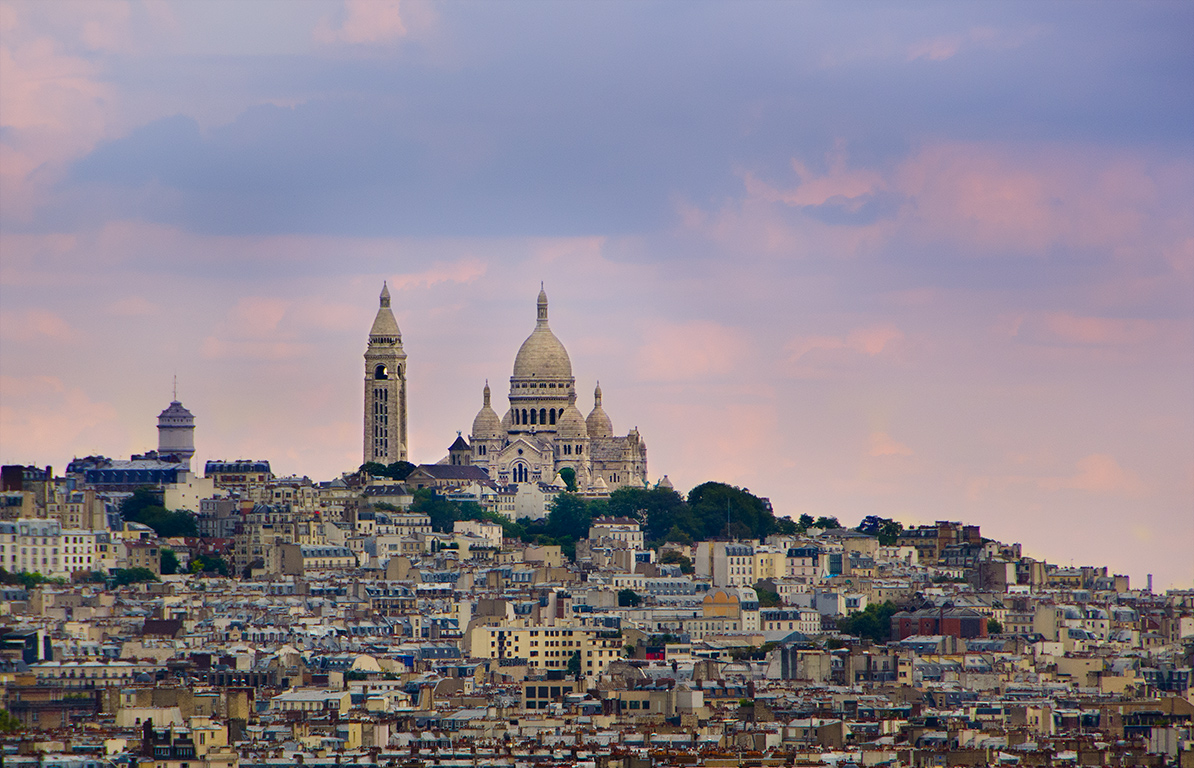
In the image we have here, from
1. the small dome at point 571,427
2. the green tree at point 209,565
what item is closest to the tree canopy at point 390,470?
the small dome at point 571,427

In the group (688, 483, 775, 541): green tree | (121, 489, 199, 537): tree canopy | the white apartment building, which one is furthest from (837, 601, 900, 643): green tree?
(121, 489, 199, 537): tree canopy

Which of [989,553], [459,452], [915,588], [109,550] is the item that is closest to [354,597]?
[109,550]

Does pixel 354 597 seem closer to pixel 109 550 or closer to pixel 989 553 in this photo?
pixel 109 550

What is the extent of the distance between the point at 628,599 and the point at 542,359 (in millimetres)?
49510

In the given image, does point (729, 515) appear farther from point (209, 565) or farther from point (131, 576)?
point (131, 576)

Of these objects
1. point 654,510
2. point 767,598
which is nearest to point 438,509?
point 654,510

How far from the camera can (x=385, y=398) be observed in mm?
164125

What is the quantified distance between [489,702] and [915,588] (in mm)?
40694

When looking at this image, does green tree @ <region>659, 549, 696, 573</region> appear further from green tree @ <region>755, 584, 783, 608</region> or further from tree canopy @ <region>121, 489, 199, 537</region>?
tree canopy @ <region>121, 489, 199, 537</region>

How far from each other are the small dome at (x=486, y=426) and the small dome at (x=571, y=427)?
9.45 feet

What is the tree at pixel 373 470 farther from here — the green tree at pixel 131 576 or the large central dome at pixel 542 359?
the green tree at pixel 131 576

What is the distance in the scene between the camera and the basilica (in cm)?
16400

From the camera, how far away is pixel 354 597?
120 metres

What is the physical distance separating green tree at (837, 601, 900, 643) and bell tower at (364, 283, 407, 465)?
45450 mm
